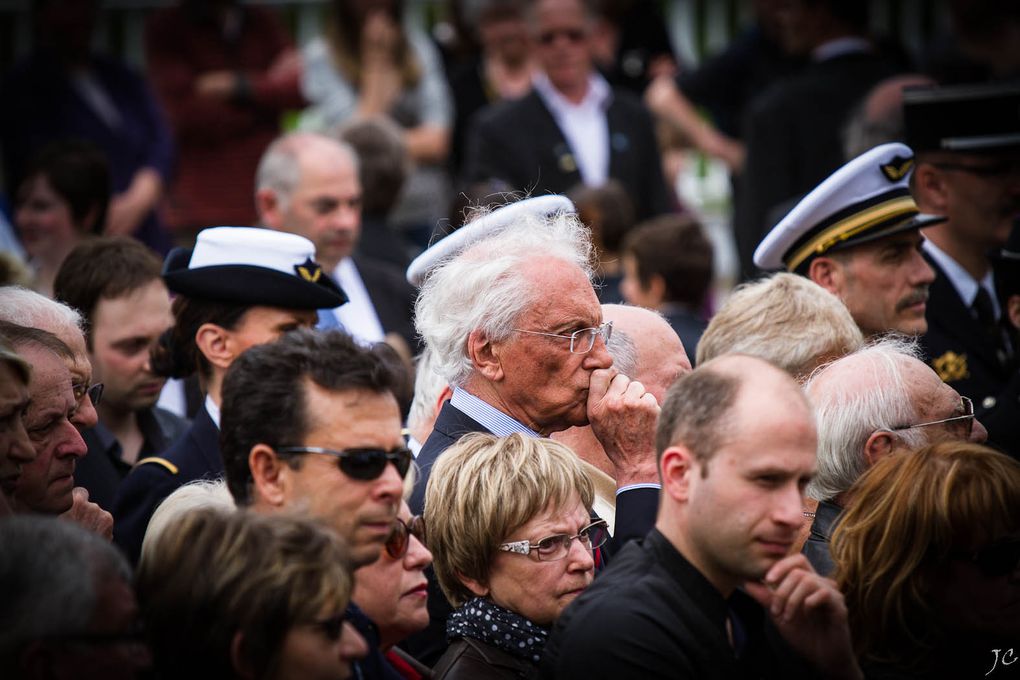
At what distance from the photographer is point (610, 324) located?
184 inches

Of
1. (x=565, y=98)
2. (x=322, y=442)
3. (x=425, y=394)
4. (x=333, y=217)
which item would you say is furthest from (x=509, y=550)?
(x=565, y=98)

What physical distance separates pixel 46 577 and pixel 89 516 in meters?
1.42

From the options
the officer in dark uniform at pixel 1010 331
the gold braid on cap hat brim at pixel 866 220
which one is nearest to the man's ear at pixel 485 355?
the gold braid on cap hat brim at pixel 866 220

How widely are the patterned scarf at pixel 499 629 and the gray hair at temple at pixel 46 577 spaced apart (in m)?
1.17

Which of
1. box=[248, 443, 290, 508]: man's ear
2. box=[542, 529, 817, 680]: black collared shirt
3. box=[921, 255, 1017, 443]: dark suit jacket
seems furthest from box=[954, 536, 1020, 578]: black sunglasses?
box=[921, 255, 1017, 443]: dark suit jacket

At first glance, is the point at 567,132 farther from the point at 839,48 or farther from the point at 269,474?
the point at 269,474

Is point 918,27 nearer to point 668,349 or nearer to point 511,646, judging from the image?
point 668,349

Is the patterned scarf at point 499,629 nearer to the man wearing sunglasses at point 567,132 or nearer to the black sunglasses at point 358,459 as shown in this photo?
the black sunglasses at point 358,459

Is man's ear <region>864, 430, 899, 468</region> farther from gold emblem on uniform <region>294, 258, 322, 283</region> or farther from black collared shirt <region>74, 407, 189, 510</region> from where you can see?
black collared shirt <region>74, 407, 189, 510</region>

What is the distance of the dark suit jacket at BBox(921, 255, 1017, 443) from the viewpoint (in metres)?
5.81

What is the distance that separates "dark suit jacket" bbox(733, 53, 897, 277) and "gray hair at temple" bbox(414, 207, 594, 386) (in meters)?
3.67

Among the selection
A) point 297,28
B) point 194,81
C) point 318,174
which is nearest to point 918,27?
point 297,28

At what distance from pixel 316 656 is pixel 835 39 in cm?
662

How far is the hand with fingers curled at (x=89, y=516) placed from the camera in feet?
13.6
